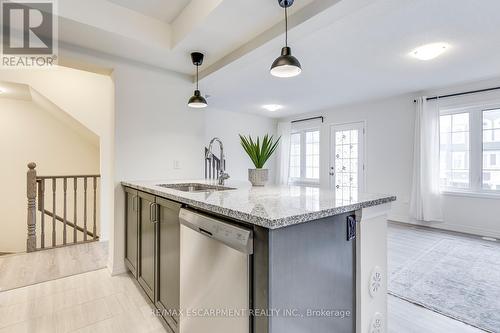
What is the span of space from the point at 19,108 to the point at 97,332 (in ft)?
14.4

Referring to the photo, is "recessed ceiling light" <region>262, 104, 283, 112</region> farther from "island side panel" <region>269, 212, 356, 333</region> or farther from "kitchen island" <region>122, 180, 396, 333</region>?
"island side panel" <region>269, 212, 356, 333</region>

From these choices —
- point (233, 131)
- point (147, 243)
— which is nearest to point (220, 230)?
point (147, 243)

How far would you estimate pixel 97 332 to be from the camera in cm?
165

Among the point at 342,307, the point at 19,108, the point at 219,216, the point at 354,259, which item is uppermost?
the point at 19,108

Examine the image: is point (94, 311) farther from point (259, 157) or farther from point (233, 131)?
point (233, 131)

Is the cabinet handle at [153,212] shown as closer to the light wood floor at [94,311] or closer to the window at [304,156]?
the light wood floor at [94,311]

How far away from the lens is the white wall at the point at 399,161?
12.6 ft

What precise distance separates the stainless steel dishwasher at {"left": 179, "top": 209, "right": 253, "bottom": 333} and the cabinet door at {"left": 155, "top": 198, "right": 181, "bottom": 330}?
104 mm

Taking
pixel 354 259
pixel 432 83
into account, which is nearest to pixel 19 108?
pixel 354 259

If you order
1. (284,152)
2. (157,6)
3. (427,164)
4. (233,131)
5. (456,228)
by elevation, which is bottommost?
(456,228)

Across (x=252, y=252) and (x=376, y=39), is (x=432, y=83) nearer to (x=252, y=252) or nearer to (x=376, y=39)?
(x=376, y=39)

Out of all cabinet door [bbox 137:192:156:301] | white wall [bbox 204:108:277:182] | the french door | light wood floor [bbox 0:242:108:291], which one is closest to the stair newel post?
light wood floor [bbox 0:242:108:291]

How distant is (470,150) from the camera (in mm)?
3947

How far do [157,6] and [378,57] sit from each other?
7.99ft
